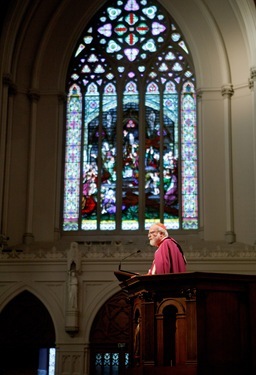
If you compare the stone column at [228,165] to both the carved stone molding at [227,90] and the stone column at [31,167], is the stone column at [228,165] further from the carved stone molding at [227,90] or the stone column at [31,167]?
the stone column at [31,167]

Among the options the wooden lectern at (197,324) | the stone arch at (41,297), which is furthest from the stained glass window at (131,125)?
the wooden lectern at (197,324)

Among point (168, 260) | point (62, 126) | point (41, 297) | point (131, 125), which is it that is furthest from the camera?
point (131, 125)

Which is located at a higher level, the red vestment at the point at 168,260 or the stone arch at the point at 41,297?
the stone arch at the point at 41,297

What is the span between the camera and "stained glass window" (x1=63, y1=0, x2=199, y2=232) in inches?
647

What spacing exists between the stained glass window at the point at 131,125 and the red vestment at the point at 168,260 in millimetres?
9039

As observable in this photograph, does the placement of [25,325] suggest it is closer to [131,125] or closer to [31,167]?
[31,167]

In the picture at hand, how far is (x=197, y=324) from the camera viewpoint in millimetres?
6312

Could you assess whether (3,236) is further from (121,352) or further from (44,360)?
(44,360)

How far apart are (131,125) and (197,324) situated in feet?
36.2

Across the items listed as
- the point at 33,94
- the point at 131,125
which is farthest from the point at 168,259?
the point at 33,94

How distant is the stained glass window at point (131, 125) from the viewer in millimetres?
16422

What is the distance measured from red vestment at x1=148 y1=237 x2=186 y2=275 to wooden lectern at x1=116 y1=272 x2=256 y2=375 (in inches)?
14.3

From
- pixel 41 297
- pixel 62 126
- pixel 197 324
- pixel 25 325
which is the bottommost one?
pixel 197 324

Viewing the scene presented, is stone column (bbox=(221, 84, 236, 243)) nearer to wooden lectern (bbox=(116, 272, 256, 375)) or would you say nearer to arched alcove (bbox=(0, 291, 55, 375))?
arched alcove (bbox=(0, 291, 55, 375))
